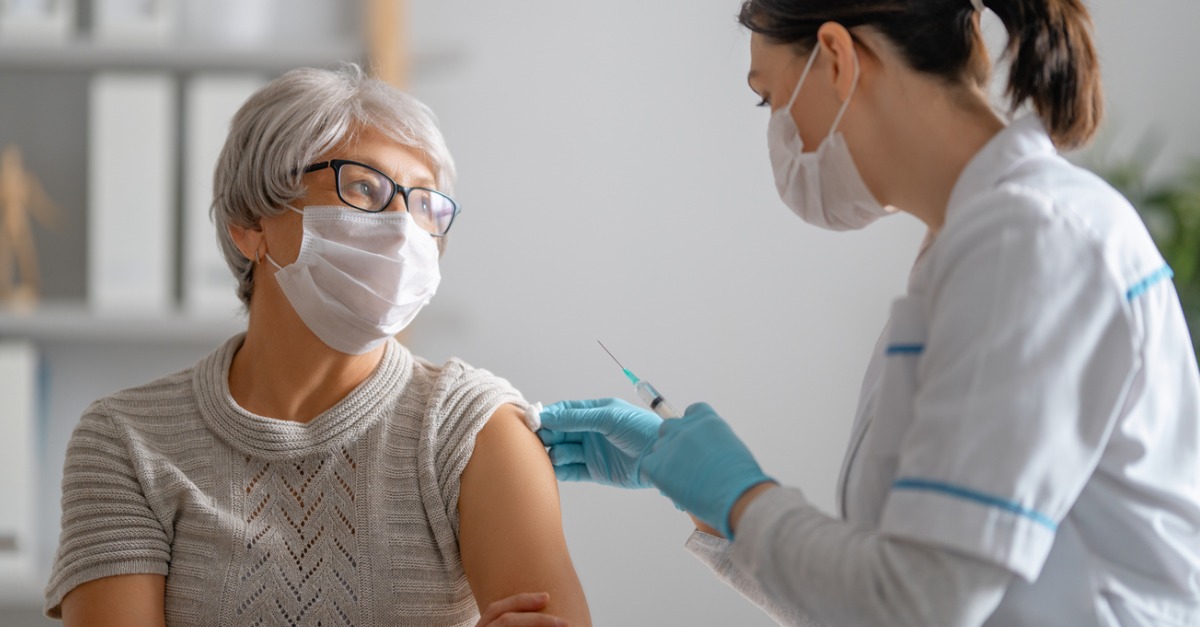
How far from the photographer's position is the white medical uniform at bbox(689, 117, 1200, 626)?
0.81 m

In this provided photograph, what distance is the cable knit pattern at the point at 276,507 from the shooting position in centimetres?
136

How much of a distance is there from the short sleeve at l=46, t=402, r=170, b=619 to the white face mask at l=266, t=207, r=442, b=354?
32cm

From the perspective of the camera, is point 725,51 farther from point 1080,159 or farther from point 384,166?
point 384,166

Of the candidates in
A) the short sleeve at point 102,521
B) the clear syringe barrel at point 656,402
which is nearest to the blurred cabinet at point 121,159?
the short sleeve at point 102,521

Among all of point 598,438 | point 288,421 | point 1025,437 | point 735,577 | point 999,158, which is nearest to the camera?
point 1025,437

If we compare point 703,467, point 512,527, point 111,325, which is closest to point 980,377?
point 703,467

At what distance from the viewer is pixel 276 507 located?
55.5 inches

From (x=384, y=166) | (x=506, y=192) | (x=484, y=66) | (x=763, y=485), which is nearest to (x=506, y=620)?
(x=763, y=485)

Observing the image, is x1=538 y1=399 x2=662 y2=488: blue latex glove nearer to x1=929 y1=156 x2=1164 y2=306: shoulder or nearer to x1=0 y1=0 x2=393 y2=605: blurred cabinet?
x1=929 y1=156 x2=1164 y2=306: shoulder

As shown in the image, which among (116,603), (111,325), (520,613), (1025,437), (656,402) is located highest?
(1025,437)

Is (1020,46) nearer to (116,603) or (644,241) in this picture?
(116,603)

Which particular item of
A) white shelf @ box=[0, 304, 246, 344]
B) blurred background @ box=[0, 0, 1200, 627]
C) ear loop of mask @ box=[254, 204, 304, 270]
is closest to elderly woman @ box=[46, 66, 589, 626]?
ear loop of mask @ box=[254, 204, 304, 270]

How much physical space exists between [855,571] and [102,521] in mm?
1002

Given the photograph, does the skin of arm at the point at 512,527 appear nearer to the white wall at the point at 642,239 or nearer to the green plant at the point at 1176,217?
the white wall at the point at 642,239
